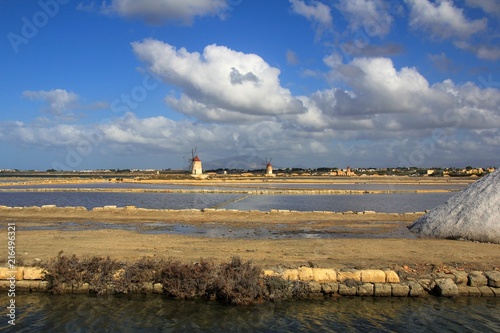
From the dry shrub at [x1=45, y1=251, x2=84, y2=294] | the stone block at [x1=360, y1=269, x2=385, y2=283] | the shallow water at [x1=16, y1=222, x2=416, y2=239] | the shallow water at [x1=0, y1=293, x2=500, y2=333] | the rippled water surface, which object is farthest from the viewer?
the rippled water surface

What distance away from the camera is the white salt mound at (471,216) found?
47.5ft

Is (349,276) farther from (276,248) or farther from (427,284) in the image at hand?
(276,248)

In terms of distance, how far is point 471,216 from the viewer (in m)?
15.1

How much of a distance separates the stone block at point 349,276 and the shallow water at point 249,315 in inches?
20.1

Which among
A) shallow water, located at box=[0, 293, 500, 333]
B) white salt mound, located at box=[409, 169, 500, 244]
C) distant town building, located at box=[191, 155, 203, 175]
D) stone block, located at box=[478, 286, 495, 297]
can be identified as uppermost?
distant town building, located at box=[191, 155, 203, 175]

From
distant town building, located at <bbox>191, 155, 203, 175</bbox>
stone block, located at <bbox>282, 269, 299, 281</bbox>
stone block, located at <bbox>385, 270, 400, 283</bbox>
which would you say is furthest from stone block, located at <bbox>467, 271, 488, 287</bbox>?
distant town building, located at <bbox>191, 155, 203, 175</bbox>

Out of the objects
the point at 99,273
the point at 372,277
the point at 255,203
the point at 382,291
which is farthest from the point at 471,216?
the point at 255,203

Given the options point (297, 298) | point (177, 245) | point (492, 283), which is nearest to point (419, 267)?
point (492, 283)

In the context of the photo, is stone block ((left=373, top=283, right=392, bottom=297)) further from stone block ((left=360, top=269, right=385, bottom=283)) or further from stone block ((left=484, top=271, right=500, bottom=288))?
stone block ((left=484, top=271, right=500, bottom=288))

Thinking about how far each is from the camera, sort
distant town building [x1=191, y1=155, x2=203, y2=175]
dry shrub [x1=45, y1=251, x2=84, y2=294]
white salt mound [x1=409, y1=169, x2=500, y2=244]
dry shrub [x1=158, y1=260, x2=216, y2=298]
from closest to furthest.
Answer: dry shrub [x1=158, y1=260, x2=216, y2=298] → dry shrub [x1=45, y1=251, x2=84, y2=294] → white salt mound [x1=409, y1=169, x2=500, y2=244] → distant town building [x1=191, y1=155, x2=203, y2=175]

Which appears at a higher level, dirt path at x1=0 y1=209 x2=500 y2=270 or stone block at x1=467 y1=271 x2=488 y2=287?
dirt path at x1=0 y1=209 x2=500 y2=270

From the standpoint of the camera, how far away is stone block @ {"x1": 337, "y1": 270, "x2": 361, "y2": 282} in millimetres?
10047

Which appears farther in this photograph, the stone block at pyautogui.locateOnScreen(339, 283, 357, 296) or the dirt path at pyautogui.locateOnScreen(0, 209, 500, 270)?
the dirt path at pyautogui.locateOnScreen(0, 209, 500, 270)

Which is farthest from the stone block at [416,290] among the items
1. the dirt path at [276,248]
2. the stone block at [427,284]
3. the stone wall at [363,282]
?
the dirt path at [276,248]
